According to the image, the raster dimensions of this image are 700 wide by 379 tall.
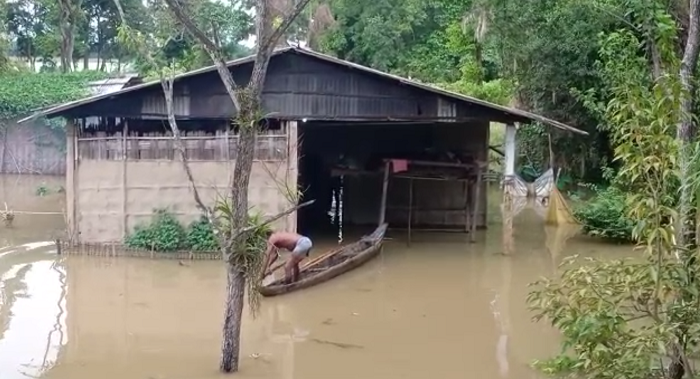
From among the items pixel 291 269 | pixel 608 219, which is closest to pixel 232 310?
pixel 291 269

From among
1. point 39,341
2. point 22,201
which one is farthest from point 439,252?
point 22,201

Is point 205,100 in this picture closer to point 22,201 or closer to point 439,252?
point 439,252

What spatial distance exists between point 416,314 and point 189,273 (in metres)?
3.93

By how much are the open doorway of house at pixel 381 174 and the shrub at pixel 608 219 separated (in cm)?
220

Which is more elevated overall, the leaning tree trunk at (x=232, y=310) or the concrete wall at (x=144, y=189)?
the concrete wall at (x=144, y=189)

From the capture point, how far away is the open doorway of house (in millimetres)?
16578

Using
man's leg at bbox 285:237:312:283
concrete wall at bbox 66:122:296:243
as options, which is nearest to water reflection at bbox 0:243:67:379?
concrete wall at bbox 66:122:296:243

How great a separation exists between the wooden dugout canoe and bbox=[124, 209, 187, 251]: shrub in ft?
8.80

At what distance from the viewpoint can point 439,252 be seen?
570 inches

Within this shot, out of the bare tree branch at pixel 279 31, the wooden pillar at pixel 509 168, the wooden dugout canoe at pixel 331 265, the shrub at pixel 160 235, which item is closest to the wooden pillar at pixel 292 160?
the wooden dugout canoe at pixel 331 265

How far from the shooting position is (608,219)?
15.3 meters

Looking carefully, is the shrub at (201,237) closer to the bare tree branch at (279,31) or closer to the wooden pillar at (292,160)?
the wooden pillar at (292,160)

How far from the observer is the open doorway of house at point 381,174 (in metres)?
16.6

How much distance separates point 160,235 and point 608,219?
816 cm
